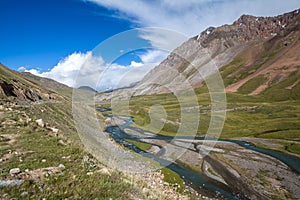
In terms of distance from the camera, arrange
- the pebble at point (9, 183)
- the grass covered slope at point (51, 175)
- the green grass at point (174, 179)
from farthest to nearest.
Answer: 1. the green grass at point (174, 179)
2. the grass covered slope at point (51, 175)
3. the pebble at point (9, 183)

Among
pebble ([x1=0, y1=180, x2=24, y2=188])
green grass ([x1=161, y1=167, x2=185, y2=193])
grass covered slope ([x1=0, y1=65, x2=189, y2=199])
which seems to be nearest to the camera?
pebble ([x1=0, y1=180, x2=24, y2=188])

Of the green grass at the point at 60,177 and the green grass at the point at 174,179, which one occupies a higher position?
the green grass at the point at 60,177

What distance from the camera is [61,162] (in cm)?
1485

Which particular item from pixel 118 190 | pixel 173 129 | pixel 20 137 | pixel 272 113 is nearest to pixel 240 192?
pixel 118 190

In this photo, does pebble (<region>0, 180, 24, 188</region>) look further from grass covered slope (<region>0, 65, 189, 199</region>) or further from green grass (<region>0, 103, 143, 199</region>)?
green grass (<region>0, 103, 143, 199</region>)

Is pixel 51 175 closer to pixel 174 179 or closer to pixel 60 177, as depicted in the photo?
pixel 60 177

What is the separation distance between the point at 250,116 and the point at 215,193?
96830 millimetres

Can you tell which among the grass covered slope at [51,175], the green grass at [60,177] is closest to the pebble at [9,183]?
the grass covered slope at [51,175]

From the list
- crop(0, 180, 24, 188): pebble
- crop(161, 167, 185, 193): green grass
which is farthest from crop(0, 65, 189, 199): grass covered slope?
crop(161, 167, 185, 193): green grass

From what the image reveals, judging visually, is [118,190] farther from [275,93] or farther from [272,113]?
[275,93]

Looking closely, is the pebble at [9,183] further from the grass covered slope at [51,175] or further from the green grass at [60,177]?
the green grass at [60,177]

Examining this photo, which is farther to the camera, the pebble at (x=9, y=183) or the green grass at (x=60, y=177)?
the green grass at (x=60, y=177)

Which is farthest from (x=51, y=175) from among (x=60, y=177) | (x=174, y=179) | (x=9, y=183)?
(x=174, y=179)

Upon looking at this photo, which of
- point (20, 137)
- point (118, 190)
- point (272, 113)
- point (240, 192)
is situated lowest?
point (240, 192)
